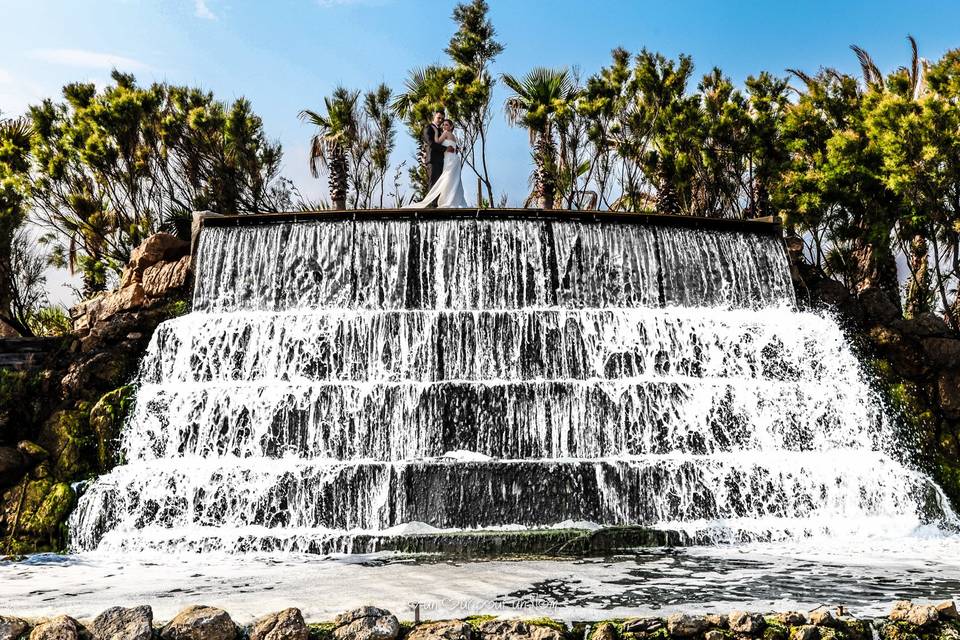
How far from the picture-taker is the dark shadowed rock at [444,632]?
475 cm

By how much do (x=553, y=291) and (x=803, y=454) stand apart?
5479 millimetres

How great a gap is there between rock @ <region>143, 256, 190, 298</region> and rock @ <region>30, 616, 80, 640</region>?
11.5 meters

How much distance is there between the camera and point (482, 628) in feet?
15.9

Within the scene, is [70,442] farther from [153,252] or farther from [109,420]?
[153,252]

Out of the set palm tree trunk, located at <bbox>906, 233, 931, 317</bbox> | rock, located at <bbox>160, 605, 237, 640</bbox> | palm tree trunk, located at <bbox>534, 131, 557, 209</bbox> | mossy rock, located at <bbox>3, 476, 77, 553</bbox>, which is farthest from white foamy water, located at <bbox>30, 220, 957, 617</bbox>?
palm tree trunk, located at <bbox>534, 131, 557, 209</bbox>

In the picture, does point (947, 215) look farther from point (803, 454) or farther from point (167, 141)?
point (167, 141)

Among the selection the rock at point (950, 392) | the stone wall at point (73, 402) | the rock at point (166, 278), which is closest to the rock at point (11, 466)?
the stone wall at point (73, 402)

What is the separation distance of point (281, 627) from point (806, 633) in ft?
10.9

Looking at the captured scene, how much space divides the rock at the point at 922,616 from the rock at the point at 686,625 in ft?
4.47

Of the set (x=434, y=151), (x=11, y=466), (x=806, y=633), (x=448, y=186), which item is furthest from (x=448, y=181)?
(x=806, y=633)

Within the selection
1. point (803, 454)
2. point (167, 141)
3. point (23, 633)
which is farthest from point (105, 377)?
point (167, 141)

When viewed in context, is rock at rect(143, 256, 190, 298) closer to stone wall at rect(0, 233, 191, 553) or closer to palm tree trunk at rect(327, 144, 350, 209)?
stone wall at rect(0, 233, 191, 553)

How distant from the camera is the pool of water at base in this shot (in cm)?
589

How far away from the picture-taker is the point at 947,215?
17984mm
